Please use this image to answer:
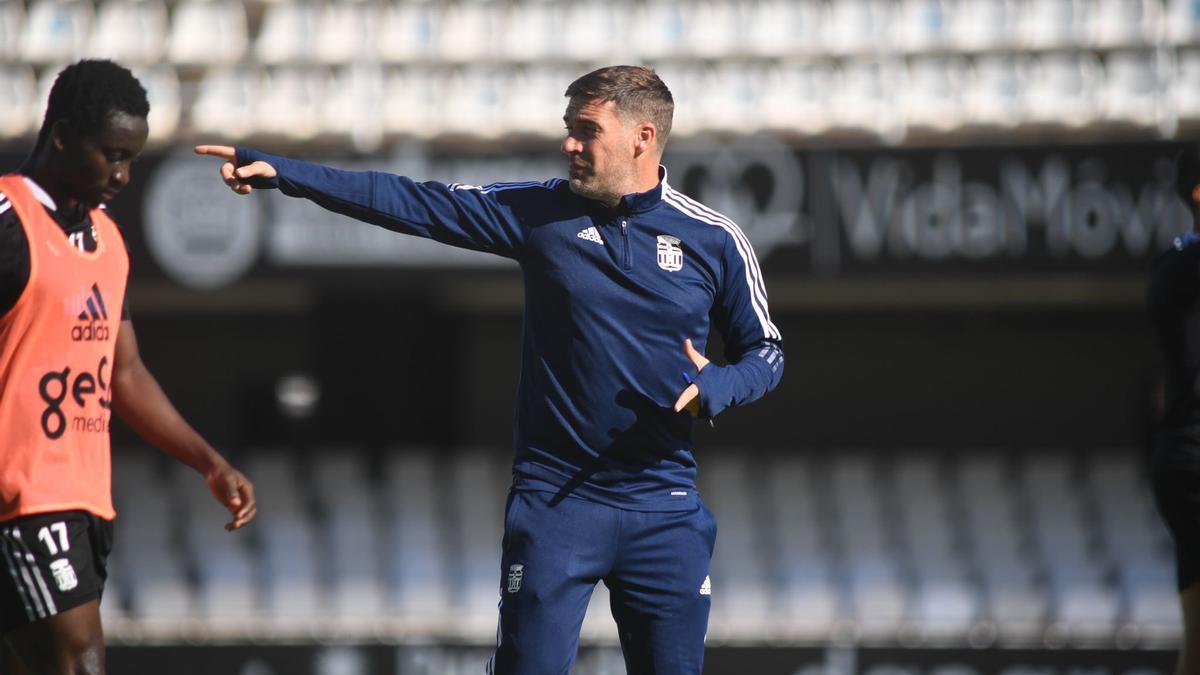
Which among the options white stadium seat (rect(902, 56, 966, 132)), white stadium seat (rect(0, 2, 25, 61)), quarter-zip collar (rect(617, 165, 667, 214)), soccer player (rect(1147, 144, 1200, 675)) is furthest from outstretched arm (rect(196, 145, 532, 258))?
white stadium seat (rect(0, 2, 25, 61))

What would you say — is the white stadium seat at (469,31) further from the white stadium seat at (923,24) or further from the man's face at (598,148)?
the man's face at (598,148)

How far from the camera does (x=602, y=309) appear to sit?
393 centimetres

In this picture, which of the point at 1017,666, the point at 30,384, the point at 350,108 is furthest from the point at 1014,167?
the point at 30,384

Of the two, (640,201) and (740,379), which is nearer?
(740,379)

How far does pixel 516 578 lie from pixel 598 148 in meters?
1.11

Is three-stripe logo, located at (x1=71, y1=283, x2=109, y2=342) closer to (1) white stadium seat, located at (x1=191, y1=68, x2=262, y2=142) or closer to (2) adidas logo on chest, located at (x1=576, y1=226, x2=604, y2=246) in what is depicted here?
(2) adidas logo on chest, located at (x1=576, y1=226, x2=604, y2=246)

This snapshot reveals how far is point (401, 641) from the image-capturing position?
28.2 feet

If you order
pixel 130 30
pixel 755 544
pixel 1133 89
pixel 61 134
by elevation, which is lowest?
pixel 755 544

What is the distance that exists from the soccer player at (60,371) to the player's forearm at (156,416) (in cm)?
22

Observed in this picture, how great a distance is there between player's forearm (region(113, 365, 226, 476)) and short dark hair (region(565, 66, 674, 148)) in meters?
1.36

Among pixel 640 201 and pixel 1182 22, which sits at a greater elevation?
pixel 1182 22

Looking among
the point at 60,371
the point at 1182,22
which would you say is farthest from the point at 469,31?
the point at 60,371

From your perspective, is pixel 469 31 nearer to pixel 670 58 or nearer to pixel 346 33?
pixel 346 33

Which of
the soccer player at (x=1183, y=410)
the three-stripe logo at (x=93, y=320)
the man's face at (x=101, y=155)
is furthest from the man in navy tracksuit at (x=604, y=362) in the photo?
the soccer player at (x=1183, y=410)
